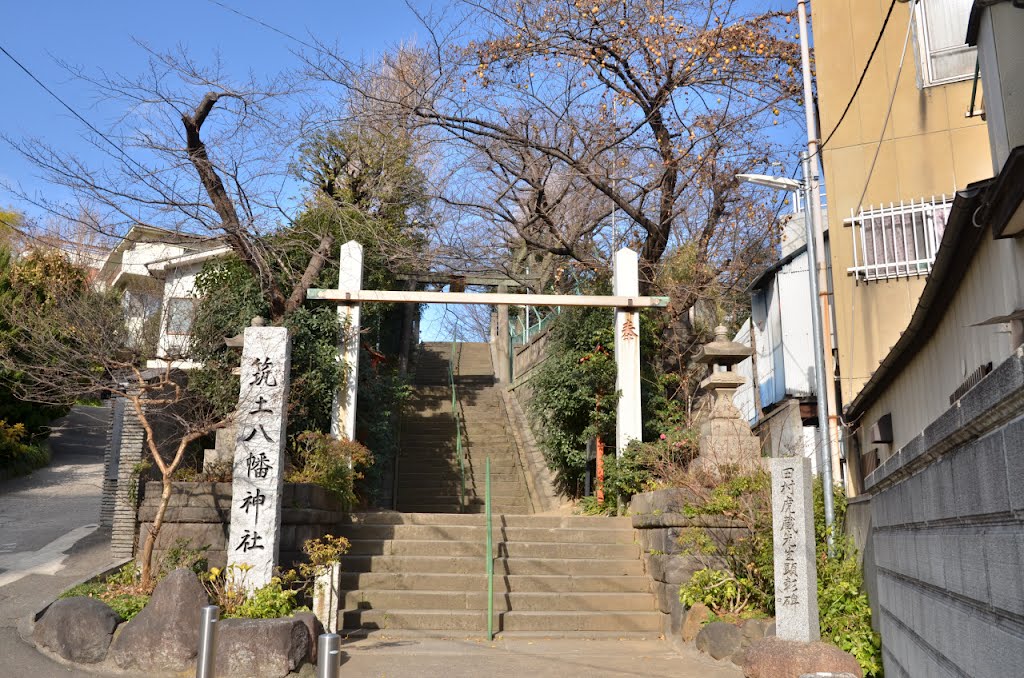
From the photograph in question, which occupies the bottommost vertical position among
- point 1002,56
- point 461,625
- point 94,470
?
point 461,625

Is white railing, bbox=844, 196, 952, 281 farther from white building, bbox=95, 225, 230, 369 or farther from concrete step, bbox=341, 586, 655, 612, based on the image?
white building, bbox=95, 225, 230, 369

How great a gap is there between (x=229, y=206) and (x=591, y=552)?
679cm

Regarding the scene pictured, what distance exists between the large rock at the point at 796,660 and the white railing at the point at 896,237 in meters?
5.70

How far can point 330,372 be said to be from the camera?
1258cm

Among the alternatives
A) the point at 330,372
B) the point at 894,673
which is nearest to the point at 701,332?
the point at 330,372

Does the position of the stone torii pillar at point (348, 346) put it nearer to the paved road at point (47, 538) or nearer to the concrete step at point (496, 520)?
the concrete step at point (496, 520)

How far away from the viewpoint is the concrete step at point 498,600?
9672mm

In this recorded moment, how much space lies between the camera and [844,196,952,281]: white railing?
10.7 m

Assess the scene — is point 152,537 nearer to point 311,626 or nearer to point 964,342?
point 311,626

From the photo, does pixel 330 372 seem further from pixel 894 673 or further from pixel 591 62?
pixel 894 673

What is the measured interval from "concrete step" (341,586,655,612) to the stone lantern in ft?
6.07

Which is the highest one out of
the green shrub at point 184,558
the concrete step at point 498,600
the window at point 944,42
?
the window at point 944,42

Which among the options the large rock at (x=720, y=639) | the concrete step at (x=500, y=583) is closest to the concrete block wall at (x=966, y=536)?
the large rock at (x=720, y=639)

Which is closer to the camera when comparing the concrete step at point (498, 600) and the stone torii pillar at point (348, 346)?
the concrete step at point (498, 600)
